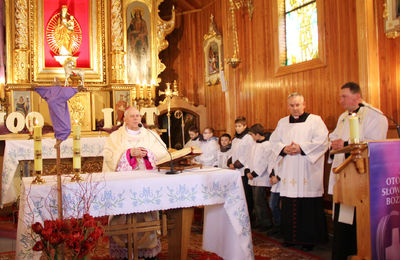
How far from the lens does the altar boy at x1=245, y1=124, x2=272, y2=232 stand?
640 centimetres

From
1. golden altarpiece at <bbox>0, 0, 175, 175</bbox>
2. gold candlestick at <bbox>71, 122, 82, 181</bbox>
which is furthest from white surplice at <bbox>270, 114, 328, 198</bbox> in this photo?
golden altarpiece at <bbox>0, 0, 175, 175</bbox>

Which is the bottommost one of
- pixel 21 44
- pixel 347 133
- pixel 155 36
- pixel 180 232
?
pixel 180 232

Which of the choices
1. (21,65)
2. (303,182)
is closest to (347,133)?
(303,182)

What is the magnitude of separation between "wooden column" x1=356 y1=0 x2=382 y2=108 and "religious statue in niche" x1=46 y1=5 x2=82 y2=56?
6.46m

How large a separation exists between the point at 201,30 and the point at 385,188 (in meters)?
8.91

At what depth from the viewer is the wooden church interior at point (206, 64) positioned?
5.60 meters

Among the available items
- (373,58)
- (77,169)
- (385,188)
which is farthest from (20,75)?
(385,188)

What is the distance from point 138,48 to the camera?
422 inches

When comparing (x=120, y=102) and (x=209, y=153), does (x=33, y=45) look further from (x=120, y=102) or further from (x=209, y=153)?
(x=209, y=153)

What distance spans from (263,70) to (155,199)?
5118 mm

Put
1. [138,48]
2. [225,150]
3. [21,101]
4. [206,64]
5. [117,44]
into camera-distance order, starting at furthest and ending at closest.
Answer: [206,64] < [138,48] < [117,44] < [21,101] < [225,150]

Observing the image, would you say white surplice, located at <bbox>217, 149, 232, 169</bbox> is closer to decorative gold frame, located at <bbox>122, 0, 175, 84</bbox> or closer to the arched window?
the arched window

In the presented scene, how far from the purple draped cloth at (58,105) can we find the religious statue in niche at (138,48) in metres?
7.11

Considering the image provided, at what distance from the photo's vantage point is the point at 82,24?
10172mm
